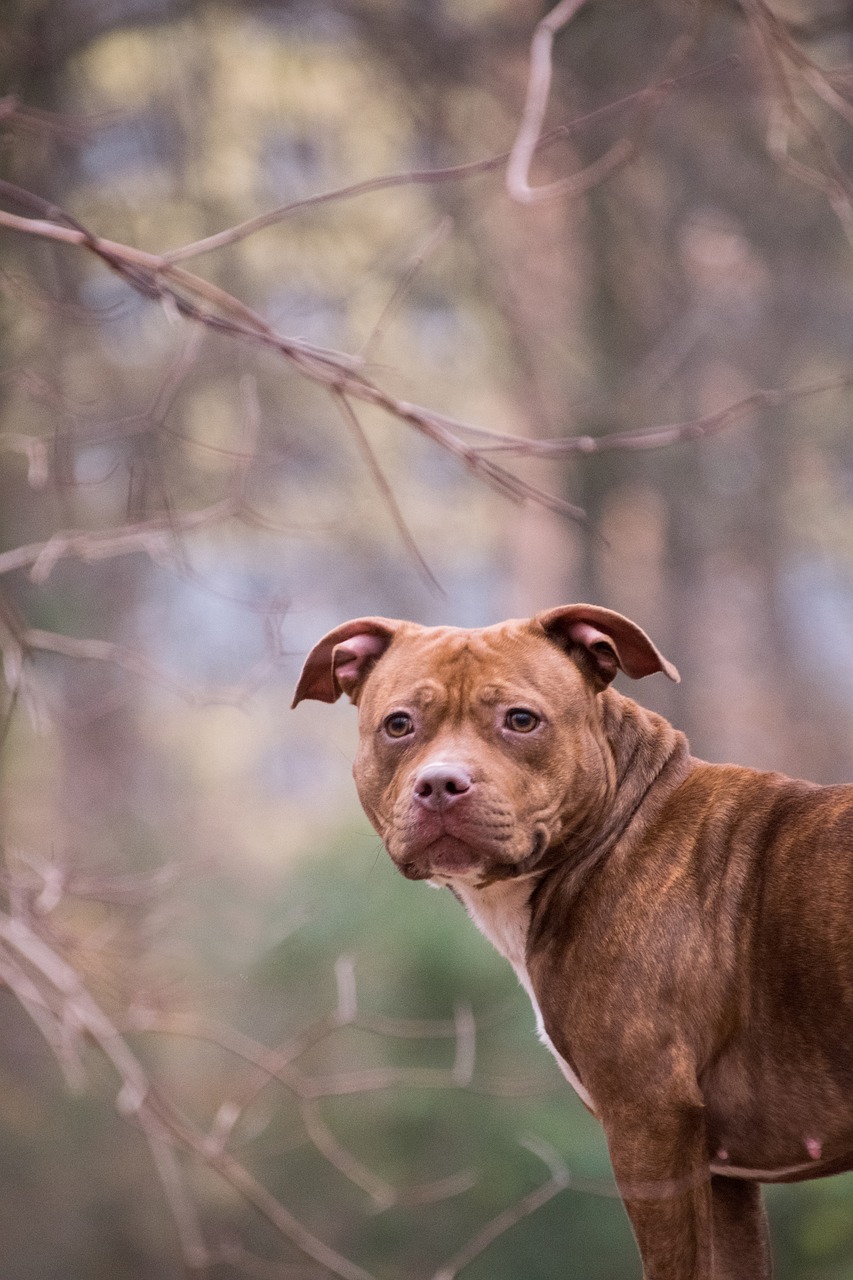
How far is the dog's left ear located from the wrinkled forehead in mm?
38

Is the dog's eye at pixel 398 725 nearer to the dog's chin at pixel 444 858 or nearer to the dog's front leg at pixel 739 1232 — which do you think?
the dog's chin at pixel 444 858

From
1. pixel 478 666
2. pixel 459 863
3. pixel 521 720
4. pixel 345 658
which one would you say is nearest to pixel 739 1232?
pixel 459 863

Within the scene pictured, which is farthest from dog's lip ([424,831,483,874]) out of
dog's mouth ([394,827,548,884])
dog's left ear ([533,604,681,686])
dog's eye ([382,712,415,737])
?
dog's left ear ([533,604,681,686])

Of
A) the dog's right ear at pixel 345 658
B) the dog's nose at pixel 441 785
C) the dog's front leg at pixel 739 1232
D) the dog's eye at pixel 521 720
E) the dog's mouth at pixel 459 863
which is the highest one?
the dog's right ear at pixel 345 658

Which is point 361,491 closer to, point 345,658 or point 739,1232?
point 345,658

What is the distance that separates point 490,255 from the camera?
20.9ft

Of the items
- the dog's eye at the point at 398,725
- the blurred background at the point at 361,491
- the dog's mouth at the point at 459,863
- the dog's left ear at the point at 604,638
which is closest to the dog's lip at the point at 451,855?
the dog's mouth at the point at 459,863

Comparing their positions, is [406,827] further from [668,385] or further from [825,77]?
[668,385]

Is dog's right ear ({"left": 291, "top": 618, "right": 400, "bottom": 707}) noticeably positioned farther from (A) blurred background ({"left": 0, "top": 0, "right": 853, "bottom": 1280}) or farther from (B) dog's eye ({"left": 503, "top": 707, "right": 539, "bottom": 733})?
(A) blurred background ({"left": 0, "top": 0, "right": 853, "bottom": 1280})

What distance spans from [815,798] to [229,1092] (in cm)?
425

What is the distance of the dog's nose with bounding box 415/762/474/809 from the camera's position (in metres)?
2.40

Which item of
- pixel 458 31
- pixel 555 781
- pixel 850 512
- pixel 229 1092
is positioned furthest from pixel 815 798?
pixel 458 31

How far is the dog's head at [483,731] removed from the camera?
2.43 m

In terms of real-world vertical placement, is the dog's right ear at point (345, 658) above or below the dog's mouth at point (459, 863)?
above
